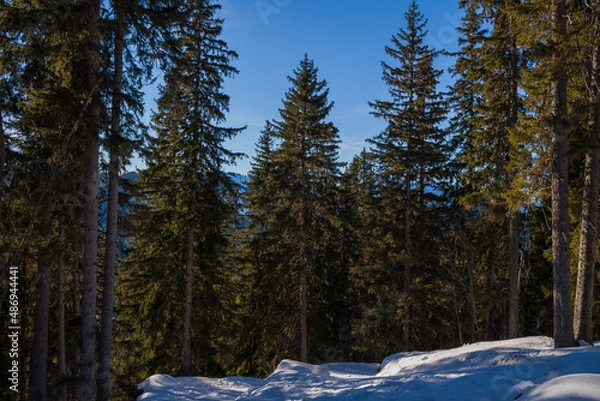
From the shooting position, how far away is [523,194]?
35.9ft

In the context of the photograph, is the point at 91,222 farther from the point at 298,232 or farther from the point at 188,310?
the point at 298,232

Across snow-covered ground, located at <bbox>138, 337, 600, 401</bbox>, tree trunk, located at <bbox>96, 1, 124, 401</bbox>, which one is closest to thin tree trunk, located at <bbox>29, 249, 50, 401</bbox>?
snow-covered ground, located at <bbox>138, 337, 600, 401</bbox>

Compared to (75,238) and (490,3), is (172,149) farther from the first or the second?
(490,3)

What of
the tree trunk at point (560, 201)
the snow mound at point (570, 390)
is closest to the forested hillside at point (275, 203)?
the tree trunk at point (560, 201)

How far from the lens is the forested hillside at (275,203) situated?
9.48 meters

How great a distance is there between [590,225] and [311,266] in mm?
12140

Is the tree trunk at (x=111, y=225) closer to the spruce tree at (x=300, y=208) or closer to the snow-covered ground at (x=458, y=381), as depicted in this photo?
the snow-covered ground at (x=458, y=381)

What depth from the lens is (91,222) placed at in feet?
32.7

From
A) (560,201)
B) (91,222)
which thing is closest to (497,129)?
(560,201)

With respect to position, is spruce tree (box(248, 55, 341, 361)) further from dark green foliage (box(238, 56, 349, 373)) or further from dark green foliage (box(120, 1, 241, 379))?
dark green foliage (box(120, 1, 241, 379))

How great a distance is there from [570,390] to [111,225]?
10163mm

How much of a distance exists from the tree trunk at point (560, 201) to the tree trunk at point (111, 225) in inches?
419

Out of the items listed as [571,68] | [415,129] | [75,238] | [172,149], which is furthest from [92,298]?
[415,129]

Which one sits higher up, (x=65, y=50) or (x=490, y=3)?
(x=490, y=3)
